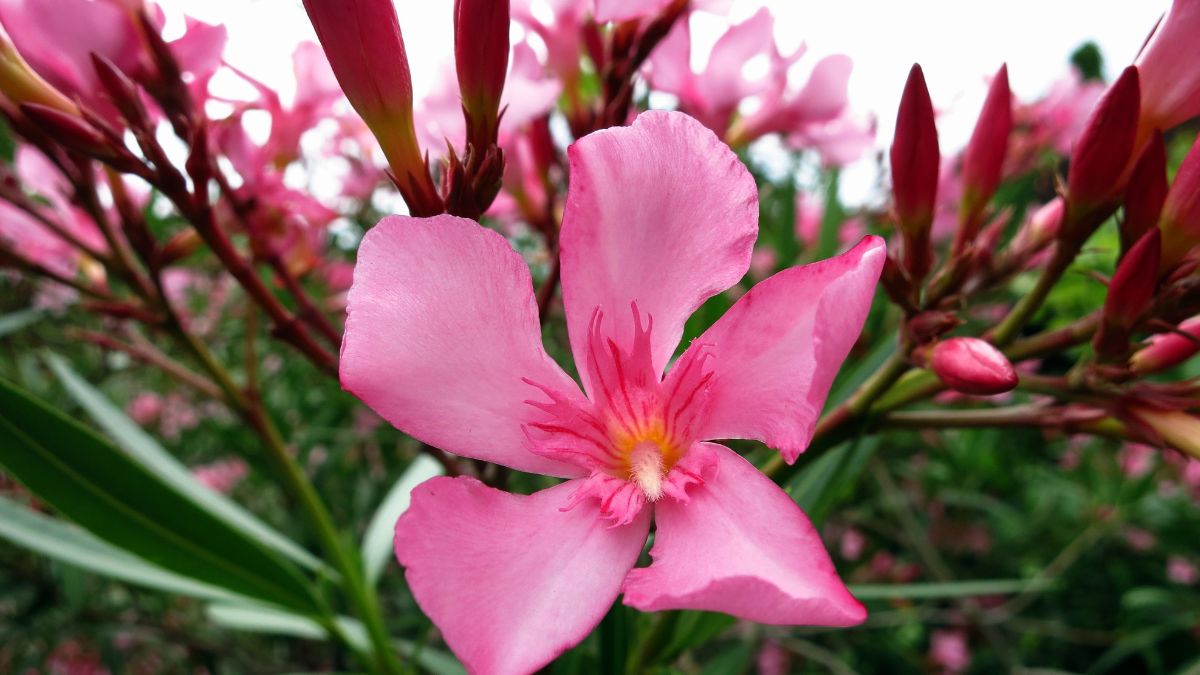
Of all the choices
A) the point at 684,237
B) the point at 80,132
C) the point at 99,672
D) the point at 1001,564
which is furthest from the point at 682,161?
the point at 1001,564

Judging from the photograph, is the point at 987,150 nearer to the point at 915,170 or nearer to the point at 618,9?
the point at 915,170

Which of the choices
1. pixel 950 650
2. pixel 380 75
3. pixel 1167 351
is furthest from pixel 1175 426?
pixel 950 650

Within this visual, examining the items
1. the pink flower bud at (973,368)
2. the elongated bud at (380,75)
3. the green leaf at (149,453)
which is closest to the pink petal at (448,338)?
the elongated bud at (380,75)

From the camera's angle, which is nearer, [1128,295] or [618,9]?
[1128,295]

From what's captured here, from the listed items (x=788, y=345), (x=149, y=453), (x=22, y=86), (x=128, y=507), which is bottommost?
(x=149, y=453)

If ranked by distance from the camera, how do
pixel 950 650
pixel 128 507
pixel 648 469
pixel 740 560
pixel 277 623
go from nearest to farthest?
1. pixel 740 560
2. pixel 648 469
3. pixel 128 507
4. pixel 277 623
5. pixel 950 650

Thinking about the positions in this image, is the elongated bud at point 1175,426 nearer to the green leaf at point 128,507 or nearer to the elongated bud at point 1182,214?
the elongated bud at point 1182,214
